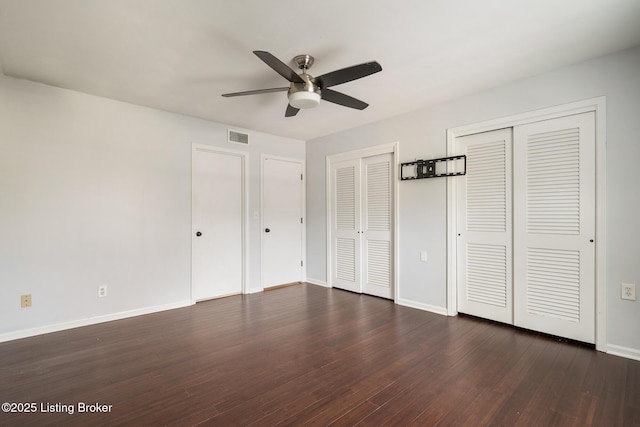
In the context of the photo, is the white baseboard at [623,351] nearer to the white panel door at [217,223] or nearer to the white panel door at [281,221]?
the white panel door at [281,221]

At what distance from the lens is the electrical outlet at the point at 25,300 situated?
2839mm

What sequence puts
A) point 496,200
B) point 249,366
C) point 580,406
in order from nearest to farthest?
point 580,406 → point 249,366 → point 496,200

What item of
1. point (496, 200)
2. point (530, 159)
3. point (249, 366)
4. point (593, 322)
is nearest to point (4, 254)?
point (249, 366)

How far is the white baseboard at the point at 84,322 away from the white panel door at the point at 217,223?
381 mm

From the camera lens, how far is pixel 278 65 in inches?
80.4

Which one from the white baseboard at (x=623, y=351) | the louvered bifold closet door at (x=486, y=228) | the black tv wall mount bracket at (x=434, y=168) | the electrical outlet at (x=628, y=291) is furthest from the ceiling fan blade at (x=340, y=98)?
Answer: the white baseboard at (x=623, y=351)

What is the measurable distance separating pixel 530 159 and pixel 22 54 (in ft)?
15.3

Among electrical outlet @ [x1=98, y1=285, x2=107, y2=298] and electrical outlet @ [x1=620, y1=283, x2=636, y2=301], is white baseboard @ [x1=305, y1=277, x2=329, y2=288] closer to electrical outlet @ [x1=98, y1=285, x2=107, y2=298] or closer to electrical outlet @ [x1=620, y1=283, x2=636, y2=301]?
electrical outlet @ [x1=98, y1=285, x2=107, y2=298]

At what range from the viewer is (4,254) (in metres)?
2.76

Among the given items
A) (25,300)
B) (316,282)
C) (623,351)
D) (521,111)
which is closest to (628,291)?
(623,351)

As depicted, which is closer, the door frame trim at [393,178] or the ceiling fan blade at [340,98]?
the ceiling fan blade at [340,98]

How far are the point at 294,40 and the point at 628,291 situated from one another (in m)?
3.38

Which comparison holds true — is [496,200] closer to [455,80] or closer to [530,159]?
[530,159]

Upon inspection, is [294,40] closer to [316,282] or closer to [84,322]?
[84,322]
